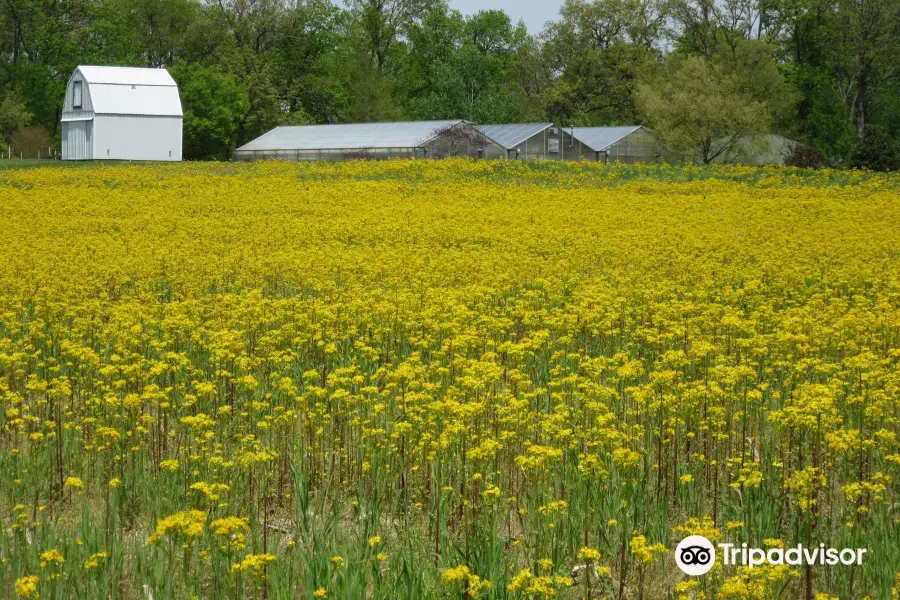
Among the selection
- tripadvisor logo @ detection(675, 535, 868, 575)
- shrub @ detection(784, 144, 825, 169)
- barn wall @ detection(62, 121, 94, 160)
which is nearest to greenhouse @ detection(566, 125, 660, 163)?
shrub @ detection(784, 144, 825, 169)

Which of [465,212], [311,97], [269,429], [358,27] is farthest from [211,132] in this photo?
[269,429]

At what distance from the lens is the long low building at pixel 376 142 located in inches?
2217

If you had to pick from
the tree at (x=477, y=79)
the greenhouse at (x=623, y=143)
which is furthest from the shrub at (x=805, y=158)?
the tree at (x=477, y=79)

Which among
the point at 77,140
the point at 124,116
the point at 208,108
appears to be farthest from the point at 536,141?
the point at 77,140

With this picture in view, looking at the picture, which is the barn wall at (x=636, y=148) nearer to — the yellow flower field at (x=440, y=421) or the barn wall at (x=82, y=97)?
the barn wall at (x=82, y=97)

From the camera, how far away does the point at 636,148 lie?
61969 millimetres

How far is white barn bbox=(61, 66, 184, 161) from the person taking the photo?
2594 inches

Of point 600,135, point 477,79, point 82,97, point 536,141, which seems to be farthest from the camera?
point 477,79

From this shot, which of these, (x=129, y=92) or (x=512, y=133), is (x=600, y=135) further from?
(x=129, y=92)

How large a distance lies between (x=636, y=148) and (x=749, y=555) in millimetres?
58166

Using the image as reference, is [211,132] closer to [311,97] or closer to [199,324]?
[311,97]

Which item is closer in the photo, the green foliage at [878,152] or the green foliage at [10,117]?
the green foliage at [878,152]

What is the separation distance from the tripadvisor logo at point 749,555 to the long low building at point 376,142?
50449 millimetres

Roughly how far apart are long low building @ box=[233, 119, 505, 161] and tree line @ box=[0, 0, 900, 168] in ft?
29.1
